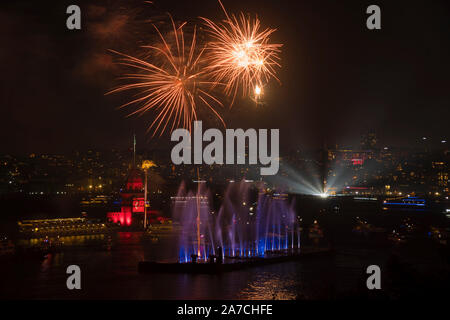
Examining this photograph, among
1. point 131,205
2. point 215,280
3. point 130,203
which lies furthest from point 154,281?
point 130,203

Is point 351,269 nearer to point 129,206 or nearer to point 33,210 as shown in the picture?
point 129,206

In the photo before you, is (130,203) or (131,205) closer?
(131,205)

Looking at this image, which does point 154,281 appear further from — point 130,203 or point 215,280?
point 130,203

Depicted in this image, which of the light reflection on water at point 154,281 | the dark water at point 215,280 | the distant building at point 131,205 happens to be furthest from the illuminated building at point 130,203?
the light reflection on water at point 154,281

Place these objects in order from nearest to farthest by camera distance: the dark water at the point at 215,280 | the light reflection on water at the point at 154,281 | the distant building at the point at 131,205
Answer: the dark water at the point at 215,280 < the light reflection on water at the point at 154,281 < the distant building at the point at 131,205

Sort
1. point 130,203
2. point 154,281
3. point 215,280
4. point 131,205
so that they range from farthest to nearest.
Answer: point 130,203 < point 131,205 < point 215,280 < point 154,281

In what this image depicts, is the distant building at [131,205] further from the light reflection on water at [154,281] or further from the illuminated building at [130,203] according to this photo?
the light reflection on water at [154,281]

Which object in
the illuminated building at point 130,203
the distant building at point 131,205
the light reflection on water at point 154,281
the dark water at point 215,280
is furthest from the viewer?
the illuminated building at point 130,203
